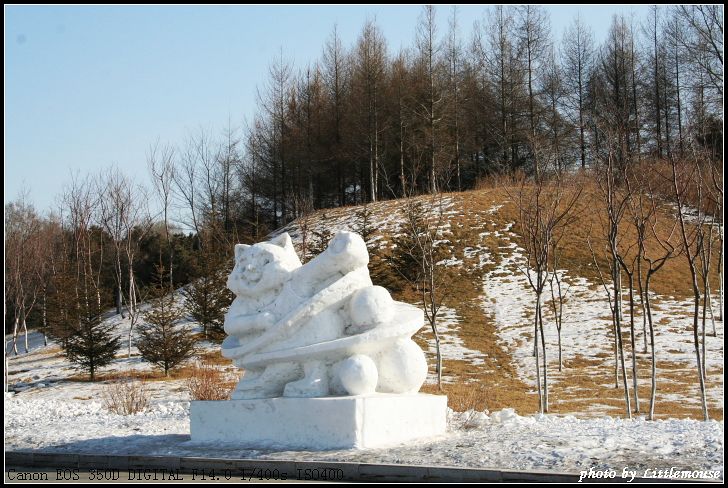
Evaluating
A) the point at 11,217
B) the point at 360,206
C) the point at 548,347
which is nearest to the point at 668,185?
the point at 548,347

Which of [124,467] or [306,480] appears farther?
[124,467]

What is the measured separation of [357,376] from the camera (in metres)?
9.68

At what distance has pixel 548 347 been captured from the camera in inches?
1022

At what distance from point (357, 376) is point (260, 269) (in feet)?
6.25

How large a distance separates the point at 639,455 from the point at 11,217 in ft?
142

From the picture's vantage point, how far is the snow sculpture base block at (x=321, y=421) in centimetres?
945

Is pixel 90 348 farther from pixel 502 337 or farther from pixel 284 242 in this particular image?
pixel 284 242

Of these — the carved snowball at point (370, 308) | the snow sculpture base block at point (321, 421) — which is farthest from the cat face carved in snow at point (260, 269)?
the snow sculpture base block at point (321, 421)

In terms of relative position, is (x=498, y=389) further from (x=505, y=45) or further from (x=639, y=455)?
(x=505, y=45)

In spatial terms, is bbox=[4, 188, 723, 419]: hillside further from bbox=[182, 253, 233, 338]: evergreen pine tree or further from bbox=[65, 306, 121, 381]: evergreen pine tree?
bbox=[182, 253, 233, 338]: evergreen pine tree

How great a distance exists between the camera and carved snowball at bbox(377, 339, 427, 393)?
10.2m

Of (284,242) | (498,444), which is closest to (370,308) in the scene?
(284,242)

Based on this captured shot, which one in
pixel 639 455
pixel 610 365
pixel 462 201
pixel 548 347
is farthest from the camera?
pixel 462 201

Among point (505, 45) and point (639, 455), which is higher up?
point (505, 45)
